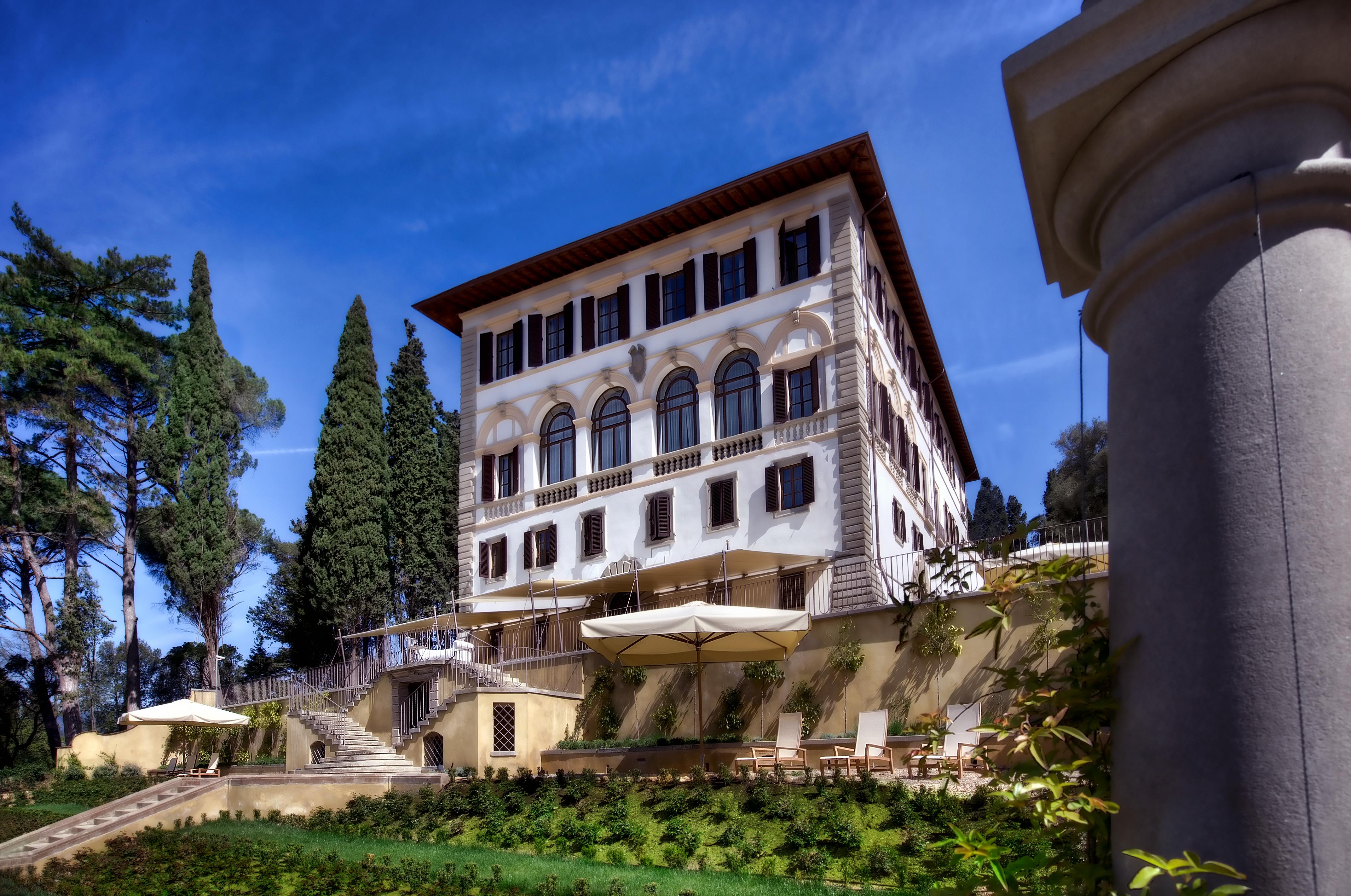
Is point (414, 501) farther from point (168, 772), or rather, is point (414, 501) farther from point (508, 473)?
point (168, 772)

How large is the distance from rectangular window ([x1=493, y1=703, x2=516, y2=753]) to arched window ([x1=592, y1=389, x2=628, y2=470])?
10.7 metres

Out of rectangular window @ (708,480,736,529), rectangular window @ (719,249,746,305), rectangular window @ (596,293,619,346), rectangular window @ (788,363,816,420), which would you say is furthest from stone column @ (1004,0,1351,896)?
rectangular window @ (596,293,619,346)

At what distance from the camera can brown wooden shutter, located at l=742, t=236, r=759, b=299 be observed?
28719 mm

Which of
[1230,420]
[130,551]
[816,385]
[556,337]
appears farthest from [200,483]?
[1230,420]

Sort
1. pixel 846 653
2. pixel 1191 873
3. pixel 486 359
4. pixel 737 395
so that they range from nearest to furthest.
→ pixel 1191 873 < pixel 846 653 < pixel 737 395 < pixel 486 359

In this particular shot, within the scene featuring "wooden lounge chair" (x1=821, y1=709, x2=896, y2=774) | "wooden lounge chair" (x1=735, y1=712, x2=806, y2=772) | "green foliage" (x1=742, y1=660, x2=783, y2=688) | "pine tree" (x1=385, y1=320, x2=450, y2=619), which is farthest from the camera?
"pine tree" (x1=385, y1=320, x2=450, y2=619)

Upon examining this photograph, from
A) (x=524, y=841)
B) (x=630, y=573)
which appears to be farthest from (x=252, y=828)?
(x=630, y=573)

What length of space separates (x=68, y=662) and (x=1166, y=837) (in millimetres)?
42911

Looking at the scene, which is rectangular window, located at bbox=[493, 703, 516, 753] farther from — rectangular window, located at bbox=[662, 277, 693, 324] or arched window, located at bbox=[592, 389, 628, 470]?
rectangular window, located at bbox=[662, 277, 693, 324]

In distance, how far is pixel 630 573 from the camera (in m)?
27.2

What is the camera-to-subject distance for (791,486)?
89.0ft

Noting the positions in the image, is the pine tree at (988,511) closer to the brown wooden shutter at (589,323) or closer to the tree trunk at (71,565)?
the brown wooden shutter at (589,323)

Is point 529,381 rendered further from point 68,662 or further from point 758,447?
point 68,662

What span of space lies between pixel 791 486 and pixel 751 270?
592 cm
